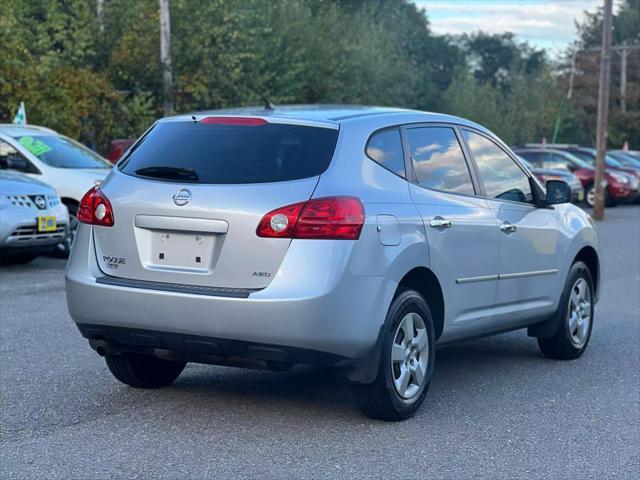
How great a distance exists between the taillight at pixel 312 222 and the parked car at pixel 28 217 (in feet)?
26.1

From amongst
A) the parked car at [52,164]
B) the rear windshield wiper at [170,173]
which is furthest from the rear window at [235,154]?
the parked car at [52,164]

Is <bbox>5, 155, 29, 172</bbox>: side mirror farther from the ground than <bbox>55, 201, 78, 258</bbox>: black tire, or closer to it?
farther from the ground

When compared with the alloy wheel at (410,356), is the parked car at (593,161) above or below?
below

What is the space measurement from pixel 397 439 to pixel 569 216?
3.09 metres

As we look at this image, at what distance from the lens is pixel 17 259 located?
48.9 feet

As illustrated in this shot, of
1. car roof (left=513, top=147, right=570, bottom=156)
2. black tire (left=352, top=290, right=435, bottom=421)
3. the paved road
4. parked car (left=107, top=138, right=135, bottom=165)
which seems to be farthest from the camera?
car roof (left=513, top=147, right=570, bottom=156)

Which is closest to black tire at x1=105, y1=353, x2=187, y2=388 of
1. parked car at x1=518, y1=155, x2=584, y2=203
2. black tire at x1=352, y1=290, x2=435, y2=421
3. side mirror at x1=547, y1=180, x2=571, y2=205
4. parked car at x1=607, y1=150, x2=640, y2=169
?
black tire at x1=352, y1=290, x2=435, y2=421

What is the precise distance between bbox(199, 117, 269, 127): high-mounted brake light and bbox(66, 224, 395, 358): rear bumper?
2.77 ft

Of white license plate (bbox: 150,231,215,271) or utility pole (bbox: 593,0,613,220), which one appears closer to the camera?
white license plate (bbox: 150,231,215,271)

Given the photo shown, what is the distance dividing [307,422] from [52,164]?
10704 millimetres

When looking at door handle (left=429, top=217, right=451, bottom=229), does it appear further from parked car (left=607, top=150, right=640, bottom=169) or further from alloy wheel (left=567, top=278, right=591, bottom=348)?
parked car (left=607, top=150, right=640, bottom=169)

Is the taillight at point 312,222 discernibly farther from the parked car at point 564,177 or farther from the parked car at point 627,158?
the parked car at point 627,158

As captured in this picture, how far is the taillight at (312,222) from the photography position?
5.82 m

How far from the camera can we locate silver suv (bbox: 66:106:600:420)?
5824mm
